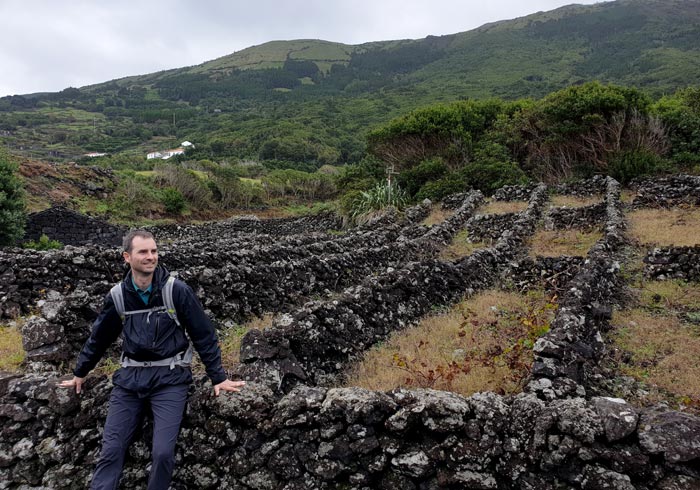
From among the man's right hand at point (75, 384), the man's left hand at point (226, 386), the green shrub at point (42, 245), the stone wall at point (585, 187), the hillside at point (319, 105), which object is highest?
the hillside at point (319, 105)

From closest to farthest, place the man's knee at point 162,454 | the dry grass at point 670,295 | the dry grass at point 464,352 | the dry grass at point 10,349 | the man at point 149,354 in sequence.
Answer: the man's knee at point 162,454
the man at point 149,354
the dry grass at point 464,352
the dry grass at point 10,349
the dry grass at point 670,295

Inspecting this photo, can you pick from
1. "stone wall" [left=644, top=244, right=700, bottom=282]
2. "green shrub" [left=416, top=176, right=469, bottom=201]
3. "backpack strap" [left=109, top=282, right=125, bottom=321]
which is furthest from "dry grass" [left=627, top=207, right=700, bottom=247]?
"backpack strap" [left=109, top=282, right=125, bottom=321]

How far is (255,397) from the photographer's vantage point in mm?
3928

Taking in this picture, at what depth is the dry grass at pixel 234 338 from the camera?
668cm

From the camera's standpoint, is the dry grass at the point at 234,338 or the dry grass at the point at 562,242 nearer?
the dry grass at the point at 234,338

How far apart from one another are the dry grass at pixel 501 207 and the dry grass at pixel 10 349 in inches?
750

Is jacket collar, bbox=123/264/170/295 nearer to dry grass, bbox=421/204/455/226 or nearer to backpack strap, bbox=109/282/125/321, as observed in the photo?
backpack strap, bbox=109/282/125/321

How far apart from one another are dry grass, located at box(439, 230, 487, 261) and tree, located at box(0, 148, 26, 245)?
19.0 metres

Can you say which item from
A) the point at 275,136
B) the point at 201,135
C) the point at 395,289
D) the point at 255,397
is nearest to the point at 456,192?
the point at 395,289

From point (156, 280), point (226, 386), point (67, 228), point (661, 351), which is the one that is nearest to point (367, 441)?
point (226, 386)

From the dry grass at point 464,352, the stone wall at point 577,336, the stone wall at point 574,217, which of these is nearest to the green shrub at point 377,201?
the stone wall at point 574,217

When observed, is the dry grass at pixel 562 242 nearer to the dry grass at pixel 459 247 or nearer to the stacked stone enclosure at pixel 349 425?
the dry grass at pixel 459 247

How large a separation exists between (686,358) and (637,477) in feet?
13.7

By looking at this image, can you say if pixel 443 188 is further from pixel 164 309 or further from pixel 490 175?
pixel 164 309
